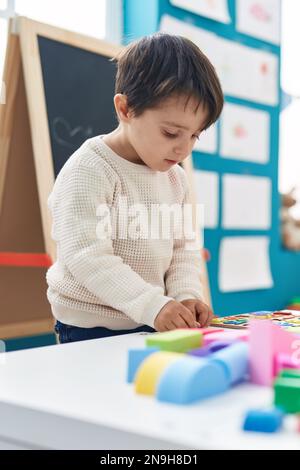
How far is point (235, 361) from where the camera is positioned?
1.81ft

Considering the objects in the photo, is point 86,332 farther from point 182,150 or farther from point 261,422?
point 261,422

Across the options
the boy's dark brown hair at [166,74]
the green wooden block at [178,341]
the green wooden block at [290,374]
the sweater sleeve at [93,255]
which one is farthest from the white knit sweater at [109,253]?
the green wooden block at [290,374]

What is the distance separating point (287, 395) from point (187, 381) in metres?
0.07

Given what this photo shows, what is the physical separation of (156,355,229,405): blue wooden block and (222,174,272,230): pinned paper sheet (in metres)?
2.02

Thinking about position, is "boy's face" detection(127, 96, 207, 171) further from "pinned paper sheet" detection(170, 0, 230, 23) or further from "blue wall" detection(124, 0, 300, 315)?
"pinned paper sheet" detection(170, 0, 230, 23)

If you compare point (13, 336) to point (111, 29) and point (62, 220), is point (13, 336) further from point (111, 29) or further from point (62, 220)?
point (111, 29)

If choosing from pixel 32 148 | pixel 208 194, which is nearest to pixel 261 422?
pixel 32 148

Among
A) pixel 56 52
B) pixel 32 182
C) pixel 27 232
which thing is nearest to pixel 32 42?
pixel 56 52

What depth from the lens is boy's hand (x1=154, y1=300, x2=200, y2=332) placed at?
87cm

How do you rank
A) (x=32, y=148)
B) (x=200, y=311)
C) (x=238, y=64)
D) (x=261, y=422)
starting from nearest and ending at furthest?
1. (x=261, y=422)
2. (x=200, y=311)
3. (x=32, y=148)
4. (x=238, y=64)

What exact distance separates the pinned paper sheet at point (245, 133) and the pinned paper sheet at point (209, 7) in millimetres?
330

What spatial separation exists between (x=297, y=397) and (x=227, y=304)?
2044 mm

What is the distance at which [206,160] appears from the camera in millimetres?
2410

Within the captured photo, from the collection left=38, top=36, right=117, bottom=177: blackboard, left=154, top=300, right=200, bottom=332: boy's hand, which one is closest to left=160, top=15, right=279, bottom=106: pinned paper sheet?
left=38, top=36, right=117, bottom=177: blackboard
